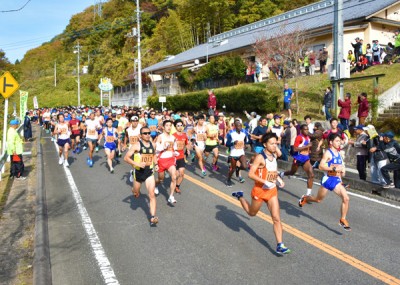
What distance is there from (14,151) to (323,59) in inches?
771

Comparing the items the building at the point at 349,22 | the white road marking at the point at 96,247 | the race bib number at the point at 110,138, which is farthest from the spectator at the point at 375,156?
the building at the point at 349,22

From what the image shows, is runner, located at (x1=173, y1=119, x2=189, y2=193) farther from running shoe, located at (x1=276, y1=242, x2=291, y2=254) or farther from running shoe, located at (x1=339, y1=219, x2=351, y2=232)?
running shoe, located at (x1=276, y1=242, x2=291, y2=254)

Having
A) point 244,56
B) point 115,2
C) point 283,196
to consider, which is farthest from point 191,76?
point 115,2

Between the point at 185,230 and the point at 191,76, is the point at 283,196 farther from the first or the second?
the point at 191,76

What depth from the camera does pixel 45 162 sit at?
16.5 metres

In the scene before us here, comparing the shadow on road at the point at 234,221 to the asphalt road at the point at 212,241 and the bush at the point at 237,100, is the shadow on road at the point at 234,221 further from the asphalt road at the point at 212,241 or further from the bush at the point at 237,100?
the bush at the point at 237,100

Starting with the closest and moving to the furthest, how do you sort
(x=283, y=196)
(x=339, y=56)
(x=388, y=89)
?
1. (x=283, y=196)
2. (x=339, y=56)
3. (x=388, y=89)

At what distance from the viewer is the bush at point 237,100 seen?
22.9 metres

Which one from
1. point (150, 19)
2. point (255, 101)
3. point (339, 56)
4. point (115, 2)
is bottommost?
point (255, 101)

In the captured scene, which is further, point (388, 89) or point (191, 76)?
point (191, 76)

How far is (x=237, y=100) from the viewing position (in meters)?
25.8

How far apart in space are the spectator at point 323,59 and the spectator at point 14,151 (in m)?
19.2

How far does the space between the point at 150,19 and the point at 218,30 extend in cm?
1875

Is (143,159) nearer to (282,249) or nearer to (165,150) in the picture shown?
(165,150)
